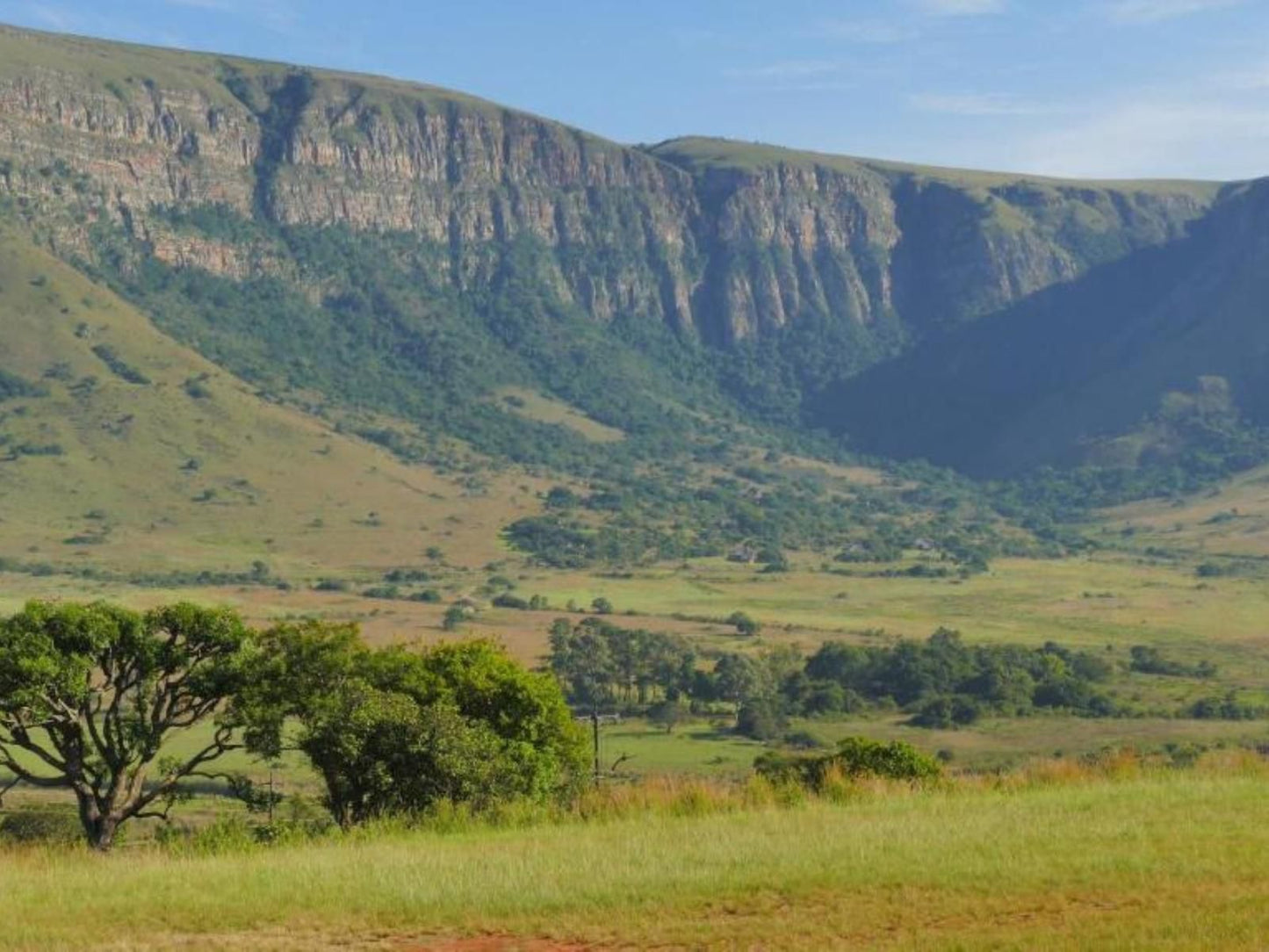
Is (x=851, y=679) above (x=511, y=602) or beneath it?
beneath

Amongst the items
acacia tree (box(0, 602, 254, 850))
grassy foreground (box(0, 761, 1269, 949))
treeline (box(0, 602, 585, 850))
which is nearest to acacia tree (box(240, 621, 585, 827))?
treeline (box(0, 602, 585, 850))

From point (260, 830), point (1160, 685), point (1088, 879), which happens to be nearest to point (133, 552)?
point (1160, 685)

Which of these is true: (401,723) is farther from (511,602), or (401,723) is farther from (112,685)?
(511,602)

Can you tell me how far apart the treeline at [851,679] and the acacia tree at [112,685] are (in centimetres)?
7170

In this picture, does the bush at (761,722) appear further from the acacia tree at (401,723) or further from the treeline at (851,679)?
the acacia tree at (401,723)

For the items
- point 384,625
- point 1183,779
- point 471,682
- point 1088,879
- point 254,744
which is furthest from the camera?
point 384,625

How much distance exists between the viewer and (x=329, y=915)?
1717cm

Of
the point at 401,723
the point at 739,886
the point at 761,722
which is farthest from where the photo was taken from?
the point at 761,722

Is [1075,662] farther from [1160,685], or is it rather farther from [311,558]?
[311,558]

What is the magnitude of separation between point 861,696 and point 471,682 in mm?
76678

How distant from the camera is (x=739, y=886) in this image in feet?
57.2

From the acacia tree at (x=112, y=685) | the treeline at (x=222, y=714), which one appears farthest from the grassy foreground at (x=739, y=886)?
the acacia tree at (x=112, y=685)

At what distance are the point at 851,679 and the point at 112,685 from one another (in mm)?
89200

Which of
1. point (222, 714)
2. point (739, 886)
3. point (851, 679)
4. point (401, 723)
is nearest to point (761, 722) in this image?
point (851, 679)
